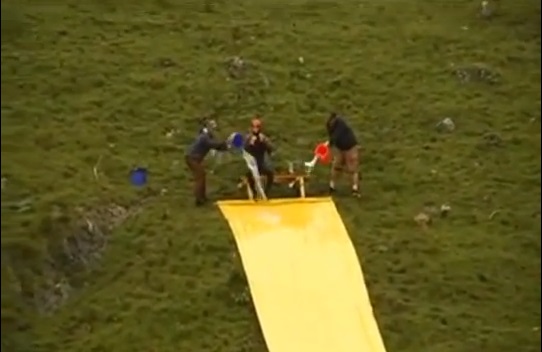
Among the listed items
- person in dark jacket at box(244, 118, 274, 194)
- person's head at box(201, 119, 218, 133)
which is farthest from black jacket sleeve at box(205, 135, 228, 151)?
person's head at box(201, 119, 218, 133)

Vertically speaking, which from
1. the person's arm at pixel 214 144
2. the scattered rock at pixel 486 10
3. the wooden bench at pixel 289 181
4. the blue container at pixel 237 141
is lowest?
the wooden bench at pixel 289 181

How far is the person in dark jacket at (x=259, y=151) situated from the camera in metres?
21.3

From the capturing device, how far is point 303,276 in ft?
64.4

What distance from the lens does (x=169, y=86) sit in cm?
2531

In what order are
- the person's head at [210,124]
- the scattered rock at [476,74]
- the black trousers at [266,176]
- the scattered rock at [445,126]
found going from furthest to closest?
the scattered rock at [476,74], the scattered rock at [445,126], the person's head at [210,124], the black trousers at [266,176]

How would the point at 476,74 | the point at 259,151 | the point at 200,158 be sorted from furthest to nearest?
1. the point at 476,74
2. the point at 259,151
3. the point at 200,158

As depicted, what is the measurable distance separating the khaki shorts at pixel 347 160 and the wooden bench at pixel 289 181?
2.19 ft

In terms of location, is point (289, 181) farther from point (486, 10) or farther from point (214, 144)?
point (486, 10)

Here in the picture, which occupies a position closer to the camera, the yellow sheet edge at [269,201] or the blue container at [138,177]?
the yellow sheet edge at [269,201]

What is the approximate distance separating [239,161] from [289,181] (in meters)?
1.18

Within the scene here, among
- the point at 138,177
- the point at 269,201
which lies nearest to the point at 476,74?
the point at 269,201

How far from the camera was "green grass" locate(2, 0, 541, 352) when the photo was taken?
19.4 metres

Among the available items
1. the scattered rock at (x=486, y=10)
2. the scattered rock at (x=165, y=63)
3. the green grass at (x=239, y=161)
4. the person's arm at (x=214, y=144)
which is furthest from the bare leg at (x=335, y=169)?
the scattered rock at (x=486, y=10)

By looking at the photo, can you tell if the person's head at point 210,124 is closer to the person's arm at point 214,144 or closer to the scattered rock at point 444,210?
the person's arm at point 214,144
